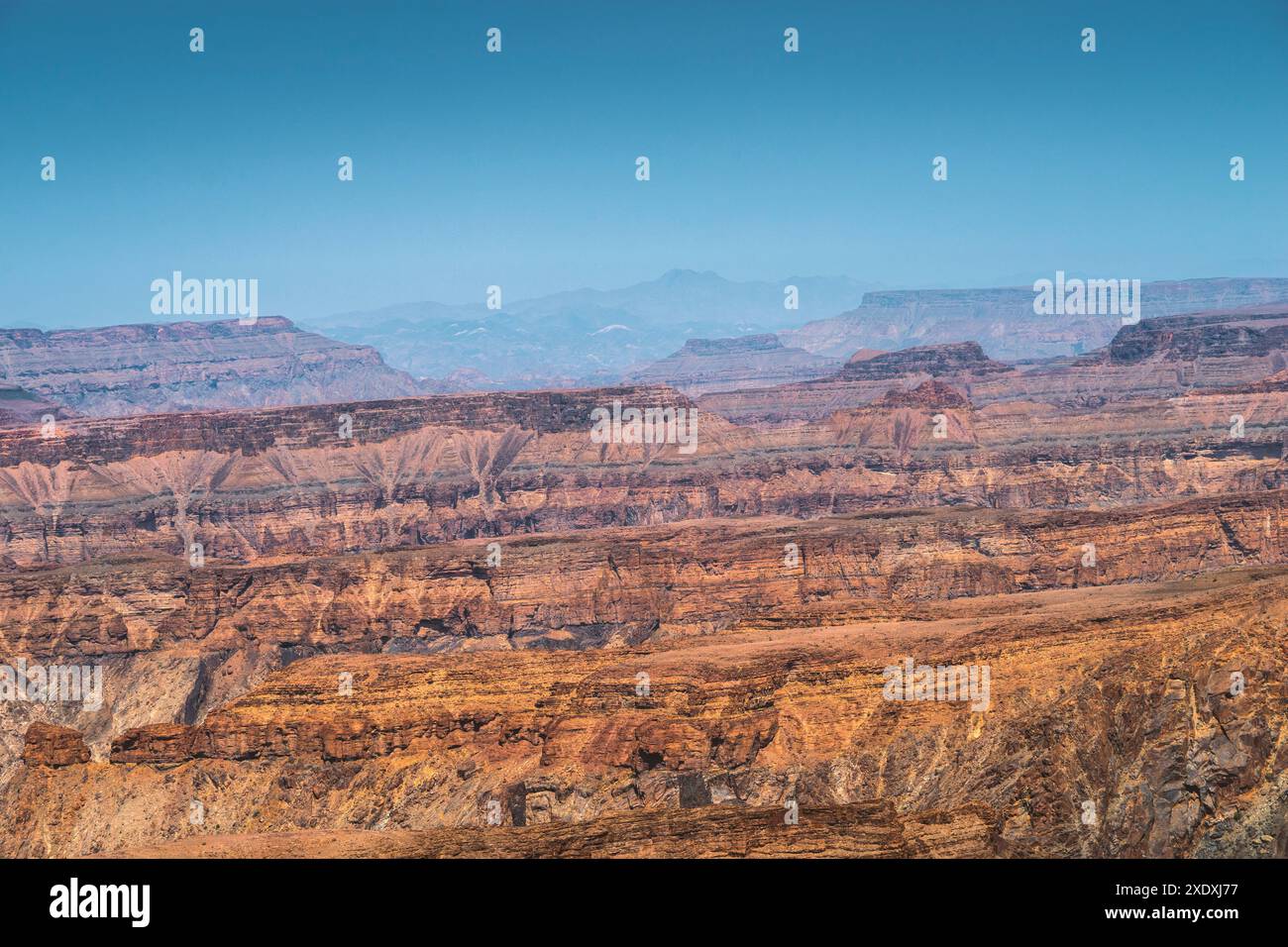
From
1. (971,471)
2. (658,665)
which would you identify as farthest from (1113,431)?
(658,665)

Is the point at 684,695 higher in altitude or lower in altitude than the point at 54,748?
higher

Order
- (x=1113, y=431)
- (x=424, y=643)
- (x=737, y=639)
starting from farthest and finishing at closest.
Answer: (x=1113, y=431)
(x=424, y=643)
(x=737, y=639)

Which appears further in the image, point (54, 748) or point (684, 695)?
point (54, 748)

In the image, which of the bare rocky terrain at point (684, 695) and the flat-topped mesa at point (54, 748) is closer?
the bare rocky terrain at point (684, 695)

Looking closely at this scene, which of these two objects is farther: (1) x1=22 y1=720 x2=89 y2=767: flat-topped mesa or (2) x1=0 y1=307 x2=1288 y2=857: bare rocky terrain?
(1) x1=22 y1=720 x2=89 y2=767: flat-topped mesa
